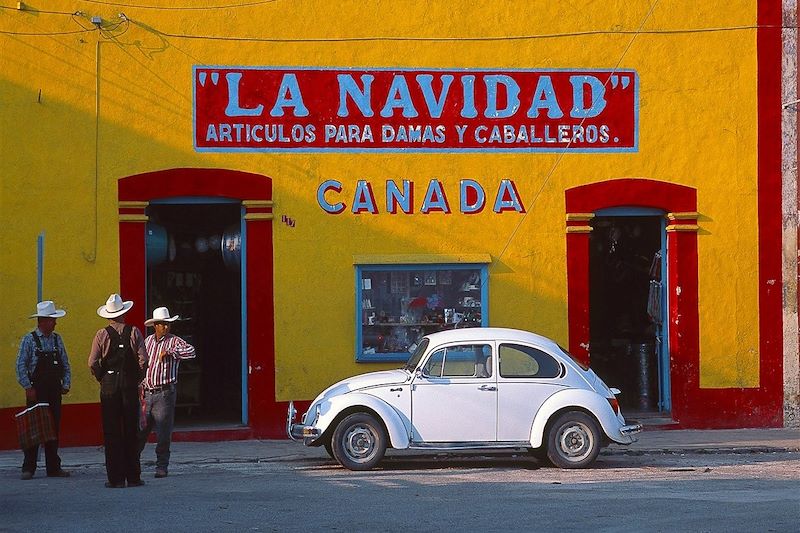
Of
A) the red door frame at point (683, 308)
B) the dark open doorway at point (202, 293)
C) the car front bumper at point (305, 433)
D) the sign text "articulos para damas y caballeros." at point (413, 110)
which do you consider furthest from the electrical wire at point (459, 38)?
the car front bumper at point (305, 433)

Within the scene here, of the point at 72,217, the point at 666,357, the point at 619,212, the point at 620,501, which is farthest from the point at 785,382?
the point at 72,217

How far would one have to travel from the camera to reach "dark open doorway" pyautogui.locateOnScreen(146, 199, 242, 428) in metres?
17.0

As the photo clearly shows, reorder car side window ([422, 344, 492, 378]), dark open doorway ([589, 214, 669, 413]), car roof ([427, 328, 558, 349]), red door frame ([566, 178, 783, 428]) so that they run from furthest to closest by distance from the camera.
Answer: dark open doorway ([589, 214, 669, 413]), red door frame ([566, 178, 783, 428]), car roof ([427, 328, 558, 349]), car side window ([422, 344, 492, 378])

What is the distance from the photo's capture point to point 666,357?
1738cm

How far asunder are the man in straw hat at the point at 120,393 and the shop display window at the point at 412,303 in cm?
457

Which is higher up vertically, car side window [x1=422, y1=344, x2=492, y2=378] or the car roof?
the car roof

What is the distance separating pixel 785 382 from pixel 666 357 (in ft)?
5.34

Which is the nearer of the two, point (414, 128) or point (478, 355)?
point (478, 355)

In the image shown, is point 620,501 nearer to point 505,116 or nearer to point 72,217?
point 505,116

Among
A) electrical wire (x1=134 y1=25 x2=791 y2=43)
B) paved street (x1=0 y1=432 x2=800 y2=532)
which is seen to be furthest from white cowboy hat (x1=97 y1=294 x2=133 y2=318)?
electrical wire (x1=134 y1=25 x2=791 y2=43)

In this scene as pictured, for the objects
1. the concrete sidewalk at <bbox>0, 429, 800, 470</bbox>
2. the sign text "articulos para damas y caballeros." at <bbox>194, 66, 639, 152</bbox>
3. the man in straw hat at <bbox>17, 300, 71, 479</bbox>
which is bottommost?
the concrete sidewalk at <bbox>0, 429, 800, 470</bbox>

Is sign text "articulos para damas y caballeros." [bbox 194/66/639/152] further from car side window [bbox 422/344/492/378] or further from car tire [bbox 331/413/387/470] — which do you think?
car tire [bbox 331/413/387/470]

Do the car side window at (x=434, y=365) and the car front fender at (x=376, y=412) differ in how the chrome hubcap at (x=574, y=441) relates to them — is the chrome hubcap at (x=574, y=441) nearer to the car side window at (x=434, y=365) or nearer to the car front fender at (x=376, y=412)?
the car side window at (x=434, y=365)

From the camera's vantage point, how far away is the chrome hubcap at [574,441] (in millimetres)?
13539
